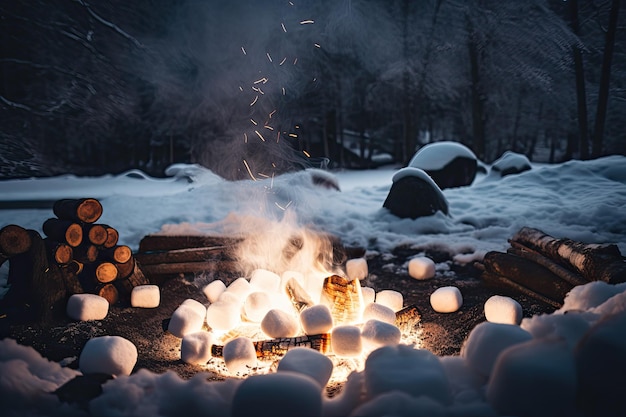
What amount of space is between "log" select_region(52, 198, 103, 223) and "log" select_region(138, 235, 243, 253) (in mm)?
916

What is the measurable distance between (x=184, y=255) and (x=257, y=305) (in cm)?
161

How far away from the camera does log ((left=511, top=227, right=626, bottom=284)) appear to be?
279cm

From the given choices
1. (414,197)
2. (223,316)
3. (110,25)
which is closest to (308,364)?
(223,316)

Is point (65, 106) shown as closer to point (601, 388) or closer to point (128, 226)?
point (128, 226)

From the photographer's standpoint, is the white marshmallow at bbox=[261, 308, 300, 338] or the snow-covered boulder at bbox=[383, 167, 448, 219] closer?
the white marshmallow at bbox=[261, 308, 300, 338]

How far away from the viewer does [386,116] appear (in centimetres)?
2323

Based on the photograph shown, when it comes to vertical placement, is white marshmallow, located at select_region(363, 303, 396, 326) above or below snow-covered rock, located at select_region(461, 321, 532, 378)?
below

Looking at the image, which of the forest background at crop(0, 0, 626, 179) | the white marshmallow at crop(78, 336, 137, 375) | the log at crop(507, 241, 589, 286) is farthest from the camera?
the forest background at crop(0, 0, 626, 179)

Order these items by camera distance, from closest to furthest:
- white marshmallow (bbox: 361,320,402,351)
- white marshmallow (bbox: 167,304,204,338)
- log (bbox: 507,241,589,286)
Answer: white marshmallow (bbox: 361,320,402,351) → white marshmallow (bbox: 167,304,204,338) → log (bbox: 507,241,589,286)

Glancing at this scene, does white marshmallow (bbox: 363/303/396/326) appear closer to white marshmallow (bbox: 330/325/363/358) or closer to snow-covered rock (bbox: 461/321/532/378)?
white marshmallow (bbox: 330/325/363/358)

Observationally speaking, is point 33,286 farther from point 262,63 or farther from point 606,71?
point 606,71

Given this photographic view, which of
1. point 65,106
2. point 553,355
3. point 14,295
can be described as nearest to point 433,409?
point 553,355

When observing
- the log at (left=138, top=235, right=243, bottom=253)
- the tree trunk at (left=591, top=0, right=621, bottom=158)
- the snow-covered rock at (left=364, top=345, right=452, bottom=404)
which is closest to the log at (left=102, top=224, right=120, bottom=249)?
the log at (left=138, top=235, right=243, bottom=253)

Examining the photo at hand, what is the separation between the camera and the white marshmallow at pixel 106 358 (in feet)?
7.59
